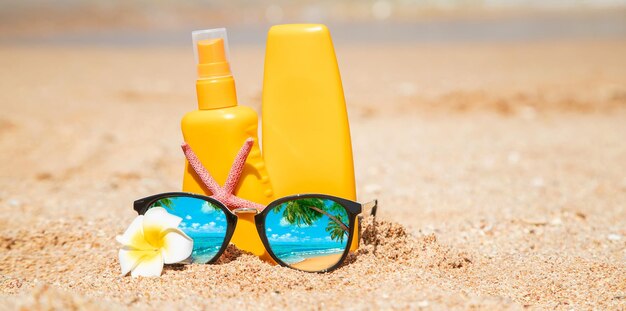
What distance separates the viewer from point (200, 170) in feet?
6.83

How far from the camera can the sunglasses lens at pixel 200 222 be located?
80.9 inches

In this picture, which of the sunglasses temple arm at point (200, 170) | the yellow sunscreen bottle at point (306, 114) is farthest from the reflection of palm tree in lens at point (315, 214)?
the sunglasses temple arm at point (200, 170)

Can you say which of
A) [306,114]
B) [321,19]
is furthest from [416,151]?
[321,19]

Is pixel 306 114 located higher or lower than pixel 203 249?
higher

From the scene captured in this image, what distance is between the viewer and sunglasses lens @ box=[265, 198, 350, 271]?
2031mm

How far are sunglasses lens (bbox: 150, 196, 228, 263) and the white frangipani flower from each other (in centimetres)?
3

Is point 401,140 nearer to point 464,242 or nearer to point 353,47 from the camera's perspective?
point 464,242

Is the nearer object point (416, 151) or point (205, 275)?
point (205, 275)

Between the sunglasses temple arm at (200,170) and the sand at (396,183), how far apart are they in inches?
9.9

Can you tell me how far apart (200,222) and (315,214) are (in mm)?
381

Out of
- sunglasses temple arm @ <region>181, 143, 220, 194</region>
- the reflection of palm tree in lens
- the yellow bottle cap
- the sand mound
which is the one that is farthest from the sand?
the yellow bottle cap

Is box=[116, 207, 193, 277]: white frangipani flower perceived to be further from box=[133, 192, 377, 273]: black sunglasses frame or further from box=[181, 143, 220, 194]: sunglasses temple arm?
box=[181, 143, 220, 194]: sunglasses temple arm

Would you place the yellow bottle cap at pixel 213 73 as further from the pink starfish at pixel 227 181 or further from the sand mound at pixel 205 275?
the sand mound at pixel 205 275

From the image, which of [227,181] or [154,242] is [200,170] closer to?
[227,181]
